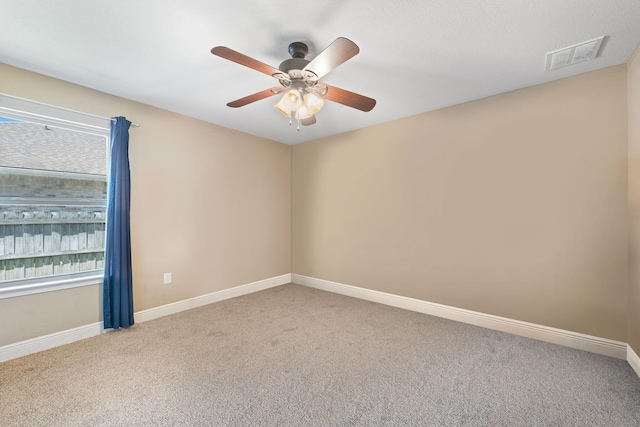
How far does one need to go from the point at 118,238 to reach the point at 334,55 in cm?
257

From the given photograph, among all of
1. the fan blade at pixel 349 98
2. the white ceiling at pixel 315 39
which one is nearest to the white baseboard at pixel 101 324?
the white ceiling at pixel 315 39

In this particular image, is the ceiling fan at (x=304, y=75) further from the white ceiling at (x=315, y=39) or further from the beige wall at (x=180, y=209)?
the beige wall at (x=180, y=209)

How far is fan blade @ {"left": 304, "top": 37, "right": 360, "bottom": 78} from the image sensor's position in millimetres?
1447

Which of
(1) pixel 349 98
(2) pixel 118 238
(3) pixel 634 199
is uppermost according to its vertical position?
(1) pixel 349 98

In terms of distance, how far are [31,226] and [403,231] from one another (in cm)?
366

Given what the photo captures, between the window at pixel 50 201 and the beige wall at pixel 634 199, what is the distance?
4467 millimetres

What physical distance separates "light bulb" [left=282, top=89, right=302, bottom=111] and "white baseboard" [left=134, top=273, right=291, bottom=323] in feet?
8.45

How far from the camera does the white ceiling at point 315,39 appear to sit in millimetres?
1603

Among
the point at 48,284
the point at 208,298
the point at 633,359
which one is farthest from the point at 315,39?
the point at 633,359

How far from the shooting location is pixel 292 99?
→ 2109mm

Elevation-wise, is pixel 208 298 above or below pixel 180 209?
below

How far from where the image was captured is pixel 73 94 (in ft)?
8.27

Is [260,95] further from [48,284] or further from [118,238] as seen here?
[48,284]

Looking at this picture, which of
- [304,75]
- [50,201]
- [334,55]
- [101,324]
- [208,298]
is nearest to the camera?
[334,55]
